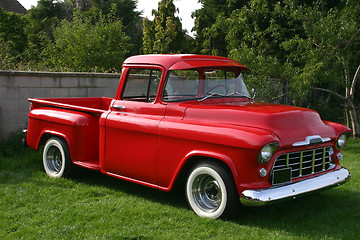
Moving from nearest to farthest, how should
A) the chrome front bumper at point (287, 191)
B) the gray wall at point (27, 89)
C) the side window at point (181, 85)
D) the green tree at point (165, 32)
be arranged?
the chrome front bumper at point (287, 191), the side window at point (181, 85), the gray wall at point (27, 89), the green tree at point (165, 32)

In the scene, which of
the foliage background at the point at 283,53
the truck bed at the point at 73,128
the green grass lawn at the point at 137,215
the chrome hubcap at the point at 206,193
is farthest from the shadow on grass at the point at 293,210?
the foliage background at the point at 283,53

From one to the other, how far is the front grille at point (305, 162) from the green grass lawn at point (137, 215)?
507mm

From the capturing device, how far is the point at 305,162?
4.59 m

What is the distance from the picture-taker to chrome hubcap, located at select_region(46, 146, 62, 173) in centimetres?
632

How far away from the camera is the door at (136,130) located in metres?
5.01

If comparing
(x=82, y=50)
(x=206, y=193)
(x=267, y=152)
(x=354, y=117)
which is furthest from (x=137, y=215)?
(x=82, y=50)

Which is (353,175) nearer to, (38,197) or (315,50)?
(315,50)

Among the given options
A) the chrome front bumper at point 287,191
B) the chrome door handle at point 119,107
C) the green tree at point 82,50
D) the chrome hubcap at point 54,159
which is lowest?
the chrome hubcap at point 54,159

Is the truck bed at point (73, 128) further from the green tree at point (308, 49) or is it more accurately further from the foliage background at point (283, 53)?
the green tree at point (308, 49)

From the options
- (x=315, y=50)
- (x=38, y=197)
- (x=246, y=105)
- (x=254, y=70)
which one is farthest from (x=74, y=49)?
(x=246, y=105)

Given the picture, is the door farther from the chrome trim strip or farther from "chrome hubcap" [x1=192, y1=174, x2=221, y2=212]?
the chrome trim strip

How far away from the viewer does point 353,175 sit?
6.47 m

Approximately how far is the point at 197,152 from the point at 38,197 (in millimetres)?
2177

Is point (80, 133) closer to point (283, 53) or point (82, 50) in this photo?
point (82, 50)
